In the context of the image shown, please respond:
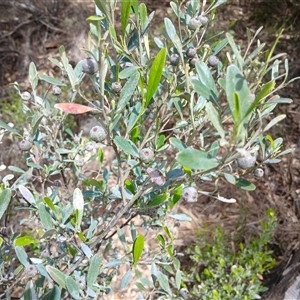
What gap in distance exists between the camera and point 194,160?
458 mm

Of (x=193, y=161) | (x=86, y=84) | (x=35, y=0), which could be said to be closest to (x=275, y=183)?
(x=86, y=84)

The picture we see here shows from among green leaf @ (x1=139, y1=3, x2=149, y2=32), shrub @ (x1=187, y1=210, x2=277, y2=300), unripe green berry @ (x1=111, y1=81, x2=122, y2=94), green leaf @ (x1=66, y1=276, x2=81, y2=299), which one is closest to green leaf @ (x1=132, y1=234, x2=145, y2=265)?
green leaf @ (x1=66, y1=276, x2=81, y2=299)

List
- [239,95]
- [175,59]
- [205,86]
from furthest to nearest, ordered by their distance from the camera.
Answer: [175,59] < [205,86] < [239,95]

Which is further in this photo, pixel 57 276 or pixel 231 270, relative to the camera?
pixel 231 270

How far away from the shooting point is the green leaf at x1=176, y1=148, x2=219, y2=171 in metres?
0.45

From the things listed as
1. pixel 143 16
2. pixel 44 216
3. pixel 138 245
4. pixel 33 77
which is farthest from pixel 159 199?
pixel 33 77

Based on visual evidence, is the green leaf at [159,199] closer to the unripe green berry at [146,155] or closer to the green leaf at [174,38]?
the unripe green berry at [146,155]

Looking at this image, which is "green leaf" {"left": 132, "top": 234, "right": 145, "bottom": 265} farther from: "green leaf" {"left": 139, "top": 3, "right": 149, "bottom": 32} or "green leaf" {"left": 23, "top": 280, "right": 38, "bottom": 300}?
"green leaf" {"left": 139, "top": 3, "right": 149, "bottom": 32}

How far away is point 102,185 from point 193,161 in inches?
17.6

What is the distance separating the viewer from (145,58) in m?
0.83

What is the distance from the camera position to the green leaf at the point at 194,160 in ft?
1.49

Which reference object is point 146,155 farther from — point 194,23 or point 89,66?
point 194,23

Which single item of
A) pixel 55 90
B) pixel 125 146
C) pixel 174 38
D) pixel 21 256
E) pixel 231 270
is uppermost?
pixel 174 38

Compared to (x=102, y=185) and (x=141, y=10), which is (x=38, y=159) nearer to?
(x=102, y=185)
